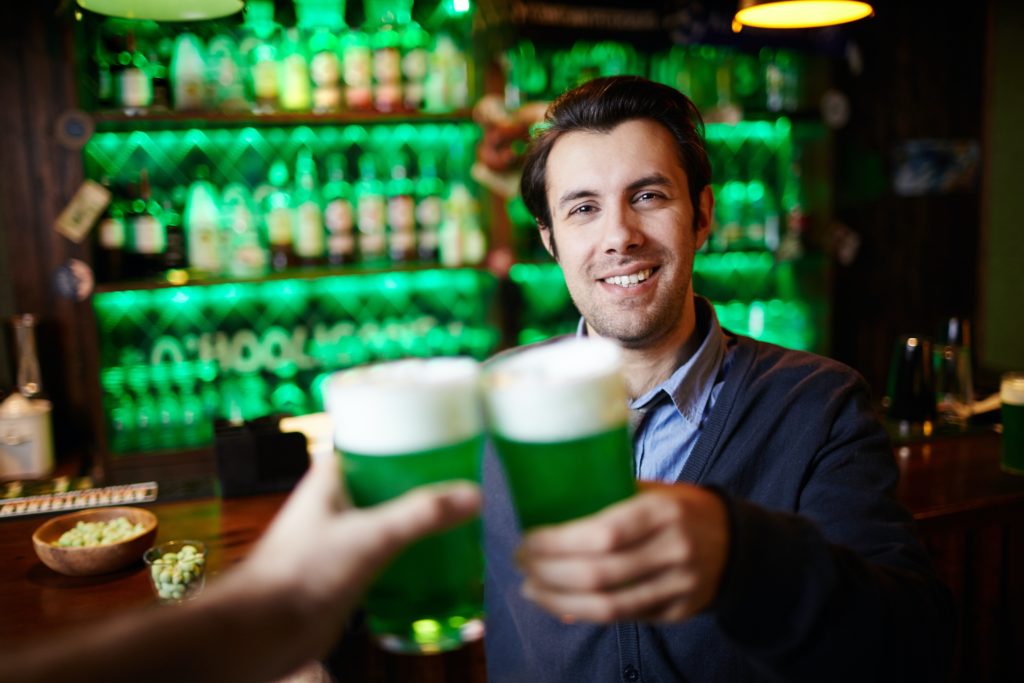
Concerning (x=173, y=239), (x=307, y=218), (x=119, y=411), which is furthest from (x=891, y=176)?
(x=119, y=411)

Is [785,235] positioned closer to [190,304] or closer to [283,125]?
[283,125]

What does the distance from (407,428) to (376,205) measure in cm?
263

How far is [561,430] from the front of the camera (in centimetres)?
62

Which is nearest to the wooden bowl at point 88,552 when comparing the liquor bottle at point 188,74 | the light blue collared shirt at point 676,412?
the light blue collared shirt at point 676,412

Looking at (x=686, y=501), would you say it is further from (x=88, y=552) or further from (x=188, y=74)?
(x=188, y=74)

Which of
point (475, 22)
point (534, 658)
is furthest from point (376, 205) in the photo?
point (534, 658)

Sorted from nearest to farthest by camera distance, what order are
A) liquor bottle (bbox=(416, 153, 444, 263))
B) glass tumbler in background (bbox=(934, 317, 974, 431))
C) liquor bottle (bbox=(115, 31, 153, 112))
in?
glass tumbler in background (bbox=(934, 317, 974, 431)) < liquor bottle (bbox=(115, 31, 153, 112)) < liquor bottle (bbox=(416, 153, 444, 263))

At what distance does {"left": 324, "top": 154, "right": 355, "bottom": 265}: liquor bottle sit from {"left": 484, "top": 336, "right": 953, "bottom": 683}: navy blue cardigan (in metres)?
1.84

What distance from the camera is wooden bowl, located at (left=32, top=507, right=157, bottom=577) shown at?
1.52 m

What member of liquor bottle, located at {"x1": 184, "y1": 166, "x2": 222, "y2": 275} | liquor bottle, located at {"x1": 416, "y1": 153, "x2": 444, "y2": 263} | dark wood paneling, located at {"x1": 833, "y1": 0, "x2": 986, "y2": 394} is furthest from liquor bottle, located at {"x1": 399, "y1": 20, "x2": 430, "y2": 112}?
dark wood paneling, located at {"x1": 833, "y1": 0, "x2": 986, "y2": 394}

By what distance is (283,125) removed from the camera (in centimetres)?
298

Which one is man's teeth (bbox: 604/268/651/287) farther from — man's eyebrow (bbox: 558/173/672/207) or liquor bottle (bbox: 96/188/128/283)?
liquor bottle (bbox: 96/188/128/283)

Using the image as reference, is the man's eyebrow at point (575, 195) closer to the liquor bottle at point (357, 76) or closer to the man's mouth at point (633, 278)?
the man's mouth at point (633, 278)

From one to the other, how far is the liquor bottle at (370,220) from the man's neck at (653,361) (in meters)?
1.84
